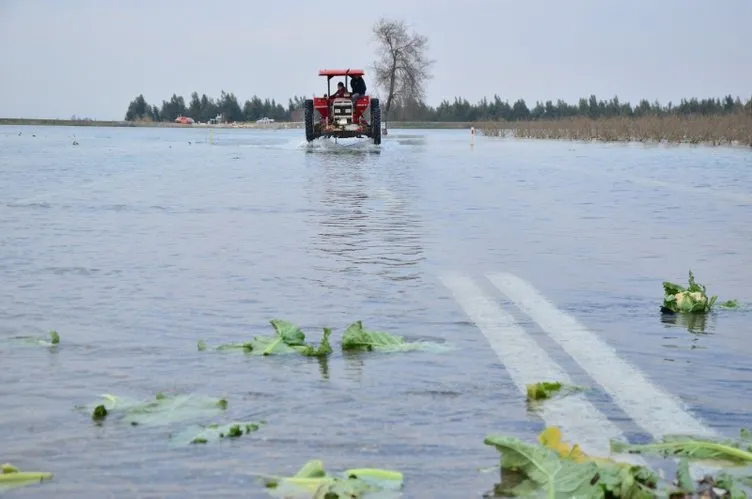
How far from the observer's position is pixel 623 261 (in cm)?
1141

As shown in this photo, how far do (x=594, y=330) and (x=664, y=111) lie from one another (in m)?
90.4

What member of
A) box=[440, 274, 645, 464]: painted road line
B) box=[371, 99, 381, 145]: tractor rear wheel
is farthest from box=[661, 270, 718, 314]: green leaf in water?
box=[371, 99, 381, 145]: tractor rear wheel

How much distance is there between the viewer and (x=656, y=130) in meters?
66.7

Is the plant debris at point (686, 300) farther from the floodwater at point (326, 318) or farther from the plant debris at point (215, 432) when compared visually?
the plant debris at point (215, 432)

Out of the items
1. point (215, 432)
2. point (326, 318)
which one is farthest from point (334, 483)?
point (326, 318)

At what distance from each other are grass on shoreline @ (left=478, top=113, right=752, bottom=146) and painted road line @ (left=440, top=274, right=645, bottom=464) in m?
50.3

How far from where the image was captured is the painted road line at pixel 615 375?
5.25 metres

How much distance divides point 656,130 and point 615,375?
62039 mm

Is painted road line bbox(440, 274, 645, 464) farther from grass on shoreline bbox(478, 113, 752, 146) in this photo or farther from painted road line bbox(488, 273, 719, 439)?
grass on shoreline bbox(478, 113, 752, 146)

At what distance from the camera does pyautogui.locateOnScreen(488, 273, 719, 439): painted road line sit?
5.25 metres

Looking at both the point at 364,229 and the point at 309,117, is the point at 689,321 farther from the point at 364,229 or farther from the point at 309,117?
the point at 309,117

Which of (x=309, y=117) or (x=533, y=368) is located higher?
(x=309, y=117)

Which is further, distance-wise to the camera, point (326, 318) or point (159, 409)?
point (326, 318)

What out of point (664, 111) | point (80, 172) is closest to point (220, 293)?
point (80, 172)
